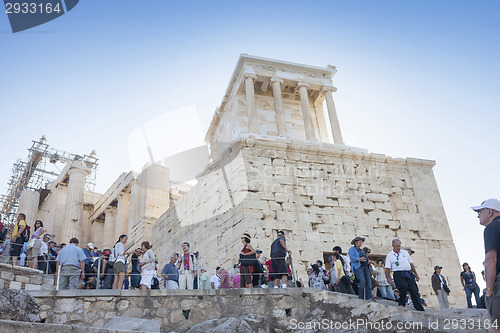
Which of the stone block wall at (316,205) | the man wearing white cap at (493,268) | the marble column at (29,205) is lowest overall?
the man wearing white cap at (493,268)

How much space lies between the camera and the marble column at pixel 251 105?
1788 cm

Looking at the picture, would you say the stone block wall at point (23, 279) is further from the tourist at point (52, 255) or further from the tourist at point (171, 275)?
the tourist at point (171, 275)

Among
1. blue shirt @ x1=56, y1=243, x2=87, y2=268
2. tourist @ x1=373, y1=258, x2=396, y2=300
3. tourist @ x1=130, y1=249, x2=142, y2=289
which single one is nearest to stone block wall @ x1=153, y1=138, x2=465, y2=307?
tourist @ x1=373, y1=258, x2=396, y2=300

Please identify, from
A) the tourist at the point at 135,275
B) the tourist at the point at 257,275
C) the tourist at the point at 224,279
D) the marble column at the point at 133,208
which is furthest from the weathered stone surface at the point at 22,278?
the marble column at the point at 133,208

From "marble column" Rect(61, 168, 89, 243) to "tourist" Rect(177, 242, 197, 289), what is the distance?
1747cm

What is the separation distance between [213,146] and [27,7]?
34.5ft

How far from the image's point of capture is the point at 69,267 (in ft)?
31.4

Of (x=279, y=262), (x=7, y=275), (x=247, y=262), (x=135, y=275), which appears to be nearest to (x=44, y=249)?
(x=7, y=275)

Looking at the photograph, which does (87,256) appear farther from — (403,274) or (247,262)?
(403,274)

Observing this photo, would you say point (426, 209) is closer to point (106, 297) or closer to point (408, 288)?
point (408, 288)

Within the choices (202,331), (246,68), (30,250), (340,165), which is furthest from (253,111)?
(202,331)

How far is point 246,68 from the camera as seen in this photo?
19562 mm

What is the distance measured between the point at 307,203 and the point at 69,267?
7.57m

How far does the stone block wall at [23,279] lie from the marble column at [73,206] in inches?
667
